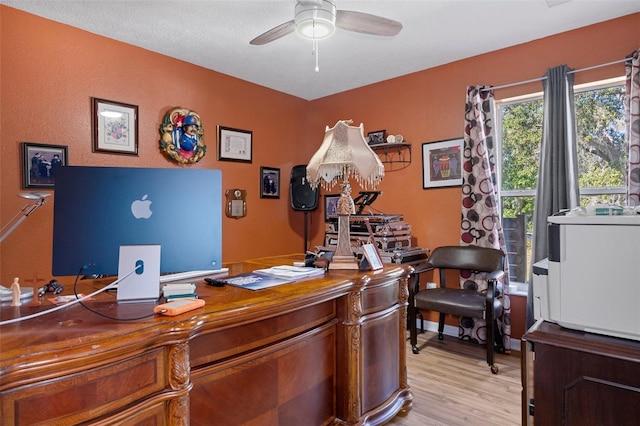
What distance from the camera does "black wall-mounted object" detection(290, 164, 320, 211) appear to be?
168 inches

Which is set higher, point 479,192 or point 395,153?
point 395,153

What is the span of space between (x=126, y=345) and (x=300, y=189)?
347cm

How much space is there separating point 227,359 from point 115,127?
Answer: 257cm

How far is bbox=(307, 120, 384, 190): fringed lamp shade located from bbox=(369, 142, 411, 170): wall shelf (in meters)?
2.01

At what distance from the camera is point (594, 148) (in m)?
2.98

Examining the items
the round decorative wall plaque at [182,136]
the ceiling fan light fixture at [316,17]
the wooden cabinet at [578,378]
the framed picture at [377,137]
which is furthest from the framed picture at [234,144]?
the wooden cabinet at [578,378]

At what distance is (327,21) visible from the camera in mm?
2186

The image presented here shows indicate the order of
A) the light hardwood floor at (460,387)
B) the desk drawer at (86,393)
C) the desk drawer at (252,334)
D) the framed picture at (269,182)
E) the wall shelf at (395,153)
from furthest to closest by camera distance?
the framed picture at (269,182), the wall shelf at (395,153), the light hardwood floor at (460,387), the desk drawer at (252,334), the desk drawer at (86,393)

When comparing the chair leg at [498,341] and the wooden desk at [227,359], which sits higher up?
the wooden desk at [227,359]

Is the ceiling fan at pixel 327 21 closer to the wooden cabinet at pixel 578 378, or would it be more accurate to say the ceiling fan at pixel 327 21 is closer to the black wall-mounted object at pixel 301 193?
the wooden cabinet at pixel 578 378

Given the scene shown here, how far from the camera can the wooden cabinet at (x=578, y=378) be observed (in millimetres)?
1146

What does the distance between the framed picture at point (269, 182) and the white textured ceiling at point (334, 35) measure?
1.10 metres

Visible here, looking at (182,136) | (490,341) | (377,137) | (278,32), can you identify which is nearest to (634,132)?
(490,341)

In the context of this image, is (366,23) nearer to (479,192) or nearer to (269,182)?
(479,192)
